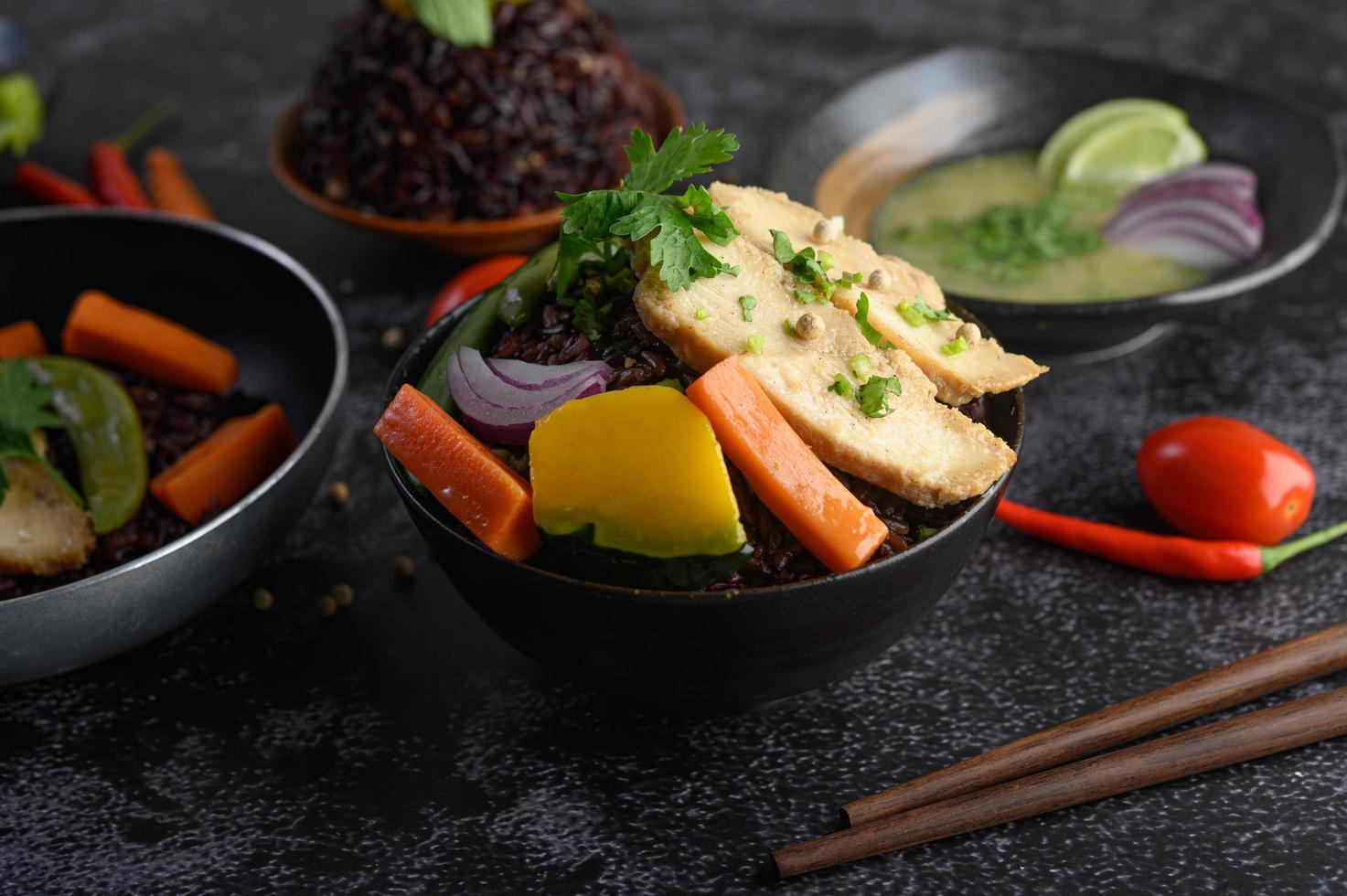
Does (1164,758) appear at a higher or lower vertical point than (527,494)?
higher

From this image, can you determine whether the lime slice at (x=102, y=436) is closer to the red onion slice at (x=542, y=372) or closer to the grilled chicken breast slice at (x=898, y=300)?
the red onion slice at (x=542, y=372)

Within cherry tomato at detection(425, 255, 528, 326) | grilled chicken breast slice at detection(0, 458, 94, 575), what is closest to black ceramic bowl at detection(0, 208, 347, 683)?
cherry tomato at detection(425, 255, 528, 326)

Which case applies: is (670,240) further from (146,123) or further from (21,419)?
(146,123)

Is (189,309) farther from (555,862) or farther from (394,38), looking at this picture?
(555,862)

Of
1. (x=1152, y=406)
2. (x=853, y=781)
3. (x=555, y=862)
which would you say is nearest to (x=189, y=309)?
(x=555, y=862)

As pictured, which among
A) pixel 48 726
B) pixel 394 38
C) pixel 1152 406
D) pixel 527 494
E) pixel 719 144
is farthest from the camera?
pixel 394 38

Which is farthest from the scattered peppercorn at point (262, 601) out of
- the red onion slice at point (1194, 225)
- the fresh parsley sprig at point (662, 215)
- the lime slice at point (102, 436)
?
the red onion slice at point (1194, 225)
